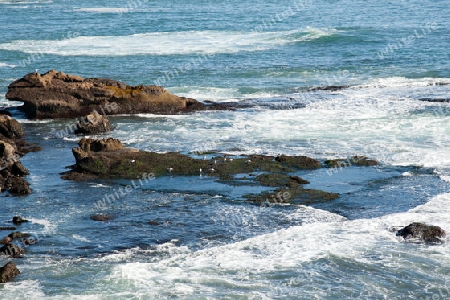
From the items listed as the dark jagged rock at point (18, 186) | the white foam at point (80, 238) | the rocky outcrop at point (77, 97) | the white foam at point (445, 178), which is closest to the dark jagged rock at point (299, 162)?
the white foam at point (445, 178)

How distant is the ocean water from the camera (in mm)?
15930

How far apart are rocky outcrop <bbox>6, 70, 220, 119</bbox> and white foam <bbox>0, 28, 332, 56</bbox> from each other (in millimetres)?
14659

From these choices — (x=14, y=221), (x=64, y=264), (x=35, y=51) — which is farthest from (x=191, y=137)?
(x=35, y=51)

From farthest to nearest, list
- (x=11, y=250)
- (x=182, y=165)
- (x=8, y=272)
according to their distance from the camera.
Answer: (x=182, y=165)
(x=11, y=250)
(x=8, y=272)

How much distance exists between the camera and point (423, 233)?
1764 cm

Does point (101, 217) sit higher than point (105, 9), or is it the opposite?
point (101, 217)

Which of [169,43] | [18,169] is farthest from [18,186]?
[169,43]

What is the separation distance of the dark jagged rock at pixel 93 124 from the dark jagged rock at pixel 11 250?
10.8 m

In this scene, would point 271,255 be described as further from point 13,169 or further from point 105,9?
point 105,9

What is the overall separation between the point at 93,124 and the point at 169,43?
26.0m

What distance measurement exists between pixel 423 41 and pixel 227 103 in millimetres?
20328

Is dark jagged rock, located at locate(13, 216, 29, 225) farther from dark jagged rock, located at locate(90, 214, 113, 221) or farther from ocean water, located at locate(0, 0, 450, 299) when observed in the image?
dark jagged rock, located at locate(90, 214, 113, 221)

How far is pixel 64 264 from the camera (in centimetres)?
1652

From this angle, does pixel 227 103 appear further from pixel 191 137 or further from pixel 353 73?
pixel 353 73
